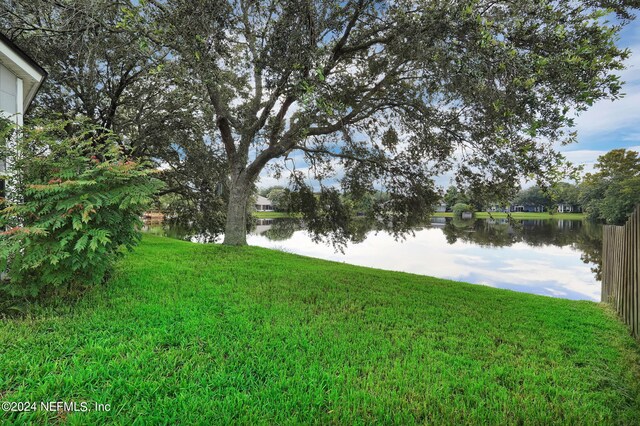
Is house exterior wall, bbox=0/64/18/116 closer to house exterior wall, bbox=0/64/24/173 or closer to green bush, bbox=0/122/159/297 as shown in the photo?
house exterior wall, bbox=0/64/24/173

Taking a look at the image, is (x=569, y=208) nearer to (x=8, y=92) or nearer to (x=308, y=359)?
(x=308, y=359)

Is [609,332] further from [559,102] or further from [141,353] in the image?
[141,353]

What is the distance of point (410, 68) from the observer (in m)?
8.13

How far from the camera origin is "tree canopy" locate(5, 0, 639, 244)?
5.05 meters

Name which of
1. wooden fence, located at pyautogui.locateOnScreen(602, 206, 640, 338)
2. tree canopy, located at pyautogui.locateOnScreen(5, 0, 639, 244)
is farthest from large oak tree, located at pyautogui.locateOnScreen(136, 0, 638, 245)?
wooden fence, located at pyautogui.locateOnScreen(602, 206, 640, 338)

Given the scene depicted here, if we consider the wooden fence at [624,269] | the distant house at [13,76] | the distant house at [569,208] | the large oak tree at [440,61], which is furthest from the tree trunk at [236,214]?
the distant house at [569,208]

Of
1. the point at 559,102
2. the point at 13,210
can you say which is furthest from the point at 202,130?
the point at 559,102

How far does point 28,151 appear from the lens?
16.9ft

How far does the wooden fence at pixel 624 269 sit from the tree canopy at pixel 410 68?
1941 millimetres

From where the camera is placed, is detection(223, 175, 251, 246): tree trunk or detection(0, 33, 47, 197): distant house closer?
detection(0, 33, 47, 197): distant house

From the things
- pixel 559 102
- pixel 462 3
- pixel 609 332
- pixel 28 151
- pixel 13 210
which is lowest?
pixel 609 332

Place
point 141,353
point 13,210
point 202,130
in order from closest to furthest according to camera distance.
→ point 141,353 → point 13,210 → point 202,130

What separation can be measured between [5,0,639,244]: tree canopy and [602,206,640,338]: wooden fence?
194 cm

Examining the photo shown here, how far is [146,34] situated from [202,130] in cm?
788
